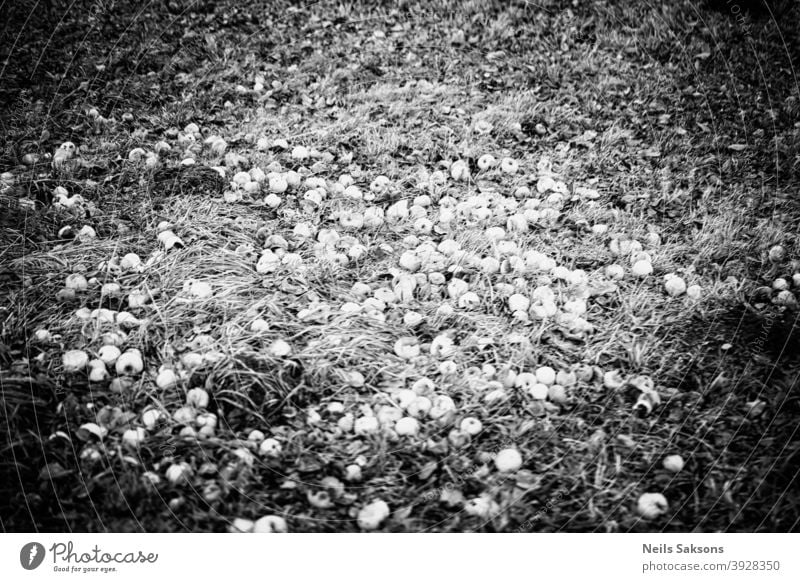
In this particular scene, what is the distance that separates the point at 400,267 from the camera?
1.76m

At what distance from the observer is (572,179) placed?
82.3 inches

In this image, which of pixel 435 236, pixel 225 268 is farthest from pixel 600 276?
pixel 225 268

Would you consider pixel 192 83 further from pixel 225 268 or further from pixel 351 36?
pixel 225 268

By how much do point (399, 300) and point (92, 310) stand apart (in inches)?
38.4

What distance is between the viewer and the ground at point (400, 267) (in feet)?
4.39

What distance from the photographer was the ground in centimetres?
134

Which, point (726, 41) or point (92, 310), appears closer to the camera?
point (92, 310)

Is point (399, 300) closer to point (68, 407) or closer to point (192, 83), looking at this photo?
point (68, 407)

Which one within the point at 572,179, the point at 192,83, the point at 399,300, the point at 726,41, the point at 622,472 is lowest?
the point at 622,472

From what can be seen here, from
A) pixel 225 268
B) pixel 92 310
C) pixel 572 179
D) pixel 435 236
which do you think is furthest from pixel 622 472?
pixel 92 310

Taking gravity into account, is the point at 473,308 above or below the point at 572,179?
below

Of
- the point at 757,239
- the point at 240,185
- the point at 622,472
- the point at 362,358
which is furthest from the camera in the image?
the point at 240,185

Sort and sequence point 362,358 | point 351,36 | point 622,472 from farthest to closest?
point 351,36
point 362,358
point 622,472

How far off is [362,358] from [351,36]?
195cm
